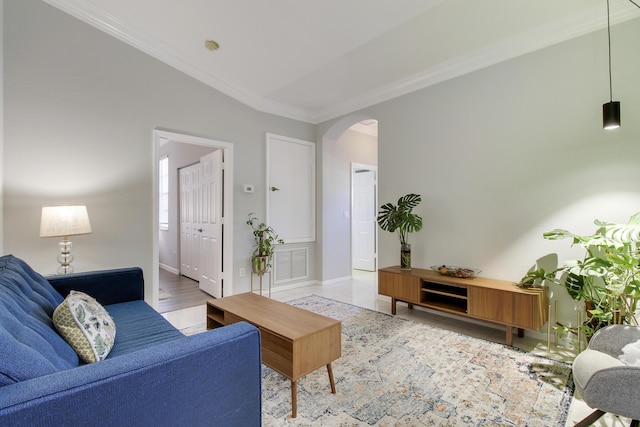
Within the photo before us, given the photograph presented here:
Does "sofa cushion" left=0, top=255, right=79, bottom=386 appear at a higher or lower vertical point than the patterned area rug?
higher

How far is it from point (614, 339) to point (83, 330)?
290 cm

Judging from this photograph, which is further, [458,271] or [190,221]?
[190,221]

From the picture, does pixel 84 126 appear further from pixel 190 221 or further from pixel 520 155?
pixel 520 155

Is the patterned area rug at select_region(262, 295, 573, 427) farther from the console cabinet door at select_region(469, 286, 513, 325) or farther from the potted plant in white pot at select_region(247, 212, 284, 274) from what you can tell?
the potted plant in white pot at select_region(247, 212, 284, 274)

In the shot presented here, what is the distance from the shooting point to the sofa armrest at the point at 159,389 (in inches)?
30.8

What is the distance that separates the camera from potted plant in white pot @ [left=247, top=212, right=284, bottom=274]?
4.15m

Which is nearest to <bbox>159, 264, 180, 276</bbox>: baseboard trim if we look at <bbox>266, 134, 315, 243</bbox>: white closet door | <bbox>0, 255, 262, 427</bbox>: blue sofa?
<bbox>266, 134, 315, 243</bbox>: white closet door

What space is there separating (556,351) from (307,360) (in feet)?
7.33

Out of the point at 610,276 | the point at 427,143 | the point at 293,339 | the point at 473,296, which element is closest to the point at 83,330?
the point at 293,339

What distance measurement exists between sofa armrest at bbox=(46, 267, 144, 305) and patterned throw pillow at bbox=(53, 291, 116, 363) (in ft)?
3.15

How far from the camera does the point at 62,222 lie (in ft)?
8.20

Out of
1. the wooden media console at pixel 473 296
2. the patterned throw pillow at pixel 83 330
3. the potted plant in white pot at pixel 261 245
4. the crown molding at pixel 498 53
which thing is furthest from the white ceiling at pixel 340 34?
the patterned throw pillow at pixel 83 330

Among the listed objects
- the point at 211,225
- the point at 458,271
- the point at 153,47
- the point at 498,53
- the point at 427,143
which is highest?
the point at 153,47

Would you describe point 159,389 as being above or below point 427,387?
above
